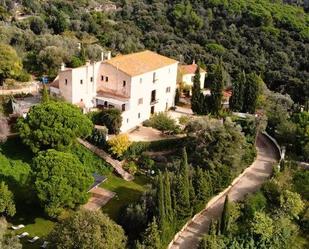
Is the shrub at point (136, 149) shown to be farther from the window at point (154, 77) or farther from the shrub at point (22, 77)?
the shrub at point (22, 77)

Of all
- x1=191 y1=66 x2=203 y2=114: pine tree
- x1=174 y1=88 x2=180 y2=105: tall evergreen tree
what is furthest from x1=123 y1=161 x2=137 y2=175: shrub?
x1=174 y1=88 x2=180 y2=105: tall evergreen tree

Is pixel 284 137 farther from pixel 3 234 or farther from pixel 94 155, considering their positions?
pixel 3 234

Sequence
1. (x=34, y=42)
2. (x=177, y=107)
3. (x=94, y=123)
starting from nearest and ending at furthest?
(x=94, y=123) → (x=177, y=107) → (x=34, y=42)

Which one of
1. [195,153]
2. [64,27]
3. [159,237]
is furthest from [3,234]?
[64,27]

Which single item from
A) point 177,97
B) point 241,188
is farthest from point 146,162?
point 177,97

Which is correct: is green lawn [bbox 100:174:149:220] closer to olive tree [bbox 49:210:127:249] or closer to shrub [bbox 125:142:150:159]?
shrub [bbox 125:142:150:159]

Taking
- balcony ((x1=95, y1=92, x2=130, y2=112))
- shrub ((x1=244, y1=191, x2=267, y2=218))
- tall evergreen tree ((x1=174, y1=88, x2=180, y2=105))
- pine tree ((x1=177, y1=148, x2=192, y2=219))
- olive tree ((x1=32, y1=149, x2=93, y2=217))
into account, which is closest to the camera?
pine tree ((x1=177, y1=148, x2=192, y2=219))
